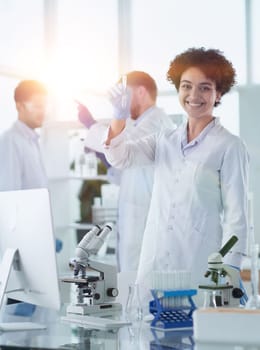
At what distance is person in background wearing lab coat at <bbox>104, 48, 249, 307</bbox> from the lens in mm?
2697

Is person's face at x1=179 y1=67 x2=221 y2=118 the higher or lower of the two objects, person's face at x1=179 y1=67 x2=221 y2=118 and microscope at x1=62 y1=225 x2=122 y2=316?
the higher

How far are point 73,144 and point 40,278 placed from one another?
3.10 m

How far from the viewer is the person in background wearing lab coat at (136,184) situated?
3.91m

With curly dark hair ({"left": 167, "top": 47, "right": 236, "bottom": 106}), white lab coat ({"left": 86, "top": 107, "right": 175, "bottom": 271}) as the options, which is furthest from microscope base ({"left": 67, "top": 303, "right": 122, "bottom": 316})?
white lab coat ({"left": 86, "top": 107, "right": 175, "bottom": 271})

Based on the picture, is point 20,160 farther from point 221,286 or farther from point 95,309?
point 221,286

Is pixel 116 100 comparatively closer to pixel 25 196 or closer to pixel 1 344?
pixel 25 196

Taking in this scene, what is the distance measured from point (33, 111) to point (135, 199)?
3.95 feet

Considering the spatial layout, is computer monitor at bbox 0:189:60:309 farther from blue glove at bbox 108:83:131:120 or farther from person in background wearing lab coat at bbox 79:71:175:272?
person in background wearing lab coat at bbox 79:71:175:272

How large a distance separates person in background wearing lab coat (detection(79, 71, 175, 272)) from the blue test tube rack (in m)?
1.85

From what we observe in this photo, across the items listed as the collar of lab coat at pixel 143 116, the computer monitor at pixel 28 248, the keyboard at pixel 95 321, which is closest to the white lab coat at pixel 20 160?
the collar of lab coat at pixel 143 116

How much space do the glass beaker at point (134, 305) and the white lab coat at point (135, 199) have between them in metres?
1.75

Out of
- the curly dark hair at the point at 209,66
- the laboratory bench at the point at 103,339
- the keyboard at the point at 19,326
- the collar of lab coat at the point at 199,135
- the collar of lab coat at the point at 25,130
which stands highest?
the curly dark hair at the point at 209,66

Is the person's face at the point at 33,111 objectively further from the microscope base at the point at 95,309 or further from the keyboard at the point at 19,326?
the keyboard at the point at 19,326

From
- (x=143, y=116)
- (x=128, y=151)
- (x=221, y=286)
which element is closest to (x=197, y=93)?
(x=128, y=151)
